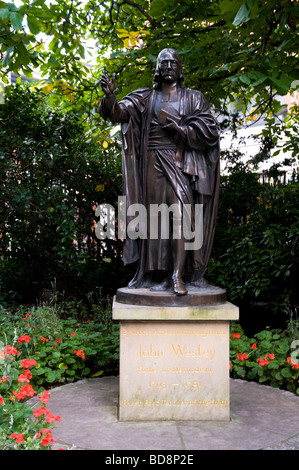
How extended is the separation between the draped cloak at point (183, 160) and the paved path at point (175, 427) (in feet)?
3.78

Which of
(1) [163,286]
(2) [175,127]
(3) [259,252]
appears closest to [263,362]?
(1) [163,286]

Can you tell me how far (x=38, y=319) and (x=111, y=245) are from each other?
11.0ft

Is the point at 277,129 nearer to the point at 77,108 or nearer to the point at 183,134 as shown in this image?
the point at 77,108

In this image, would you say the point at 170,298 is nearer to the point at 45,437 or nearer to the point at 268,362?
the point at 45,437

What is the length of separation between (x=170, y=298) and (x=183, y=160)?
1.24m

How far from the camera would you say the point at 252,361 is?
542 centimetres

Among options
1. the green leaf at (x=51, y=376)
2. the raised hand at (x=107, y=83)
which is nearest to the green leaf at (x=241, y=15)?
the raised hand at (x=107, y=83)

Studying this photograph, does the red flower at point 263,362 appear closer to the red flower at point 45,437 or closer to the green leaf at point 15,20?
the red flower at point 45,437

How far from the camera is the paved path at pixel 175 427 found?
137 inches

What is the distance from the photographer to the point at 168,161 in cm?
433

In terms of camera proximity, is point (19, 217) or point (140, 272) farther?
point (19, 217)

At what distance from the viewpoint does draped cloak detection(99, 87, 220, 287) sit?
4.31 metres
